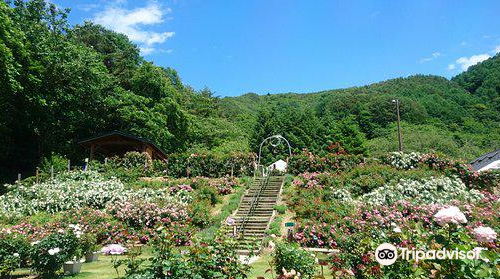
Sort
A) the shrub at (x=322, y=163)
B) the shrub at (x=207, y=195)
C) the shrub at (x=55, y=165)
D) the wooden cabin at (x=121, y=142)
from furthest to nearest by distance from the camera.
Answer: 1. the wooden cabin at (x=121, y=142)
2. the shrub at (x=55, y=165)
3. the shrub at (x=322, y=163)
4. the shrub at (x=207, y=195)

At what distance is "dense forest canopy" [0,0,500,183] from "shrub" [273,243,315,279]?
19.8 m

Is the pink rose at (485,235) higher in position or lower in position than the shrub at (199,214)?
higher

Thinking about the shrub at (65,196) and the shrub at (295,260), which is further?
the shrub at (65,196)

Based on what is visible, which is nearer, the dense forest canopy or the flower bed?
the flower bed

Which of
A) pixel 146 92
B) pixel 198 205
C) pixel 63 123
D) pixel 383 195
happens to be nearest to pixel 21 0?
pixel 63 123

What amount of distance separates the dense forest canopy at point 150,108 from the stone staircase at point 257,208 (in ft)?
36.8

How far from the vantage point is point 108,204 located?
1611 cm

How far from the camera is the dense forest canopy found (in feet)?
81.1

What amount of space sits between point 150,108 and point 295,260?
93.5ft

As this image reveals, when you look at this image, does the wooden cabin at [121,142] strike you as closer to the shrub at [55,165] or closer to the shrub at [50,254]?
the shrub at [55,165]

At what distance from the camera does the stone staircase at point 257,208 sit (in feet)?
47.3

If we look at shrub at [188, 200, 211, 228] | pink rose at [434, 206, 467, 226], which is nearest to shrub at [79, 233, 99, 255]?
shrub at [188, 200, 211, 228]

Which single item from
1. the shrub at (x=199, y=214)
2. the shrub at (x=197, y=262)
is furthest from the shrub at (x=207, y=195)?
the shrub at (x=197, y=262)

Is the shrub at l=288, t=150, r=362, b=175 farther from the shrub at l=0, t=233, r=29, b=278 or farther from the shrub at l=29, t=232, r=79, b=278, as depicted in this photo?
the shrub at l=0, t=233, r=29, b=278
